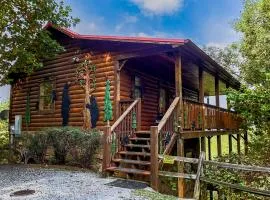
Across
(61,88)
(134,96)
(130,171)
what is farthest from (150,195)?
(61,88)

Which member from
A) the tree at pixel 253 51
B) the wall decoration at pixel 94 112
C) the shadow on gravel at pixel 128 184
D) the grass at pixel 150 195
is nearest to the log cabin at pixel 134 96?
the wall decoration at pixel 94 112

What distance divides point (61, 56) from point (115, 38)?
Result: 13.9 ft

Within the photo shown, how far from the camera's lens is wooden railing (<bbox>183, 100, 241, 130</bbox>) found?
445 inches

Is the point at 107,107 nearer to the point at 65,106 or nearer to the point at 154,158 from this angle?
the point at 65,106

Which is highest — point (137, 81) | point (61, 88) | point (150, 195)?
point (137, 81)

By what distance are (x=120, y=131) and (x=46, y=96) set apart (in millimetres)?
6593

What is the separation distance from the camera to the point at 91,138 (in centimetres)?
1098

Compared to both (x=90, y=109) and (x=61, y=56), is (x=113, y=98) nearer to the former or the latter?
(x=90, y=109)

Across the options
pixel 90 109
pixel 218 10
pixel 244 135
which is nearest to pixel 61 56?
pixel 90 109

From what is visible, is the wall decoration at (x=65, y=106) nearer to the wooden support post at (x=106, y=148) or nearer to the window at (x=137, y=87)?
the window at (x=137, y=87)

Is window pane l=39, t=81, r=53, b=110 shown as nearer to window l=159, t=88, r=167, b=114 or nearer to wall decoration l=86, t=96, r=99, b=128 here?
wall decoration l=86, t=96, r=99, b=128

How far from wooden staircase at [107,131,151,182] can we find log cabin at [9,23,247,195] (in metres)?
0.03

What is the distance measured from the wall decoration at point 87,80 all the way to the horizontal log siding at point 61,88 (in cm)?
23

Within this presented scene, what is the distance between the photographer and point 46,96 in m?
15.6
